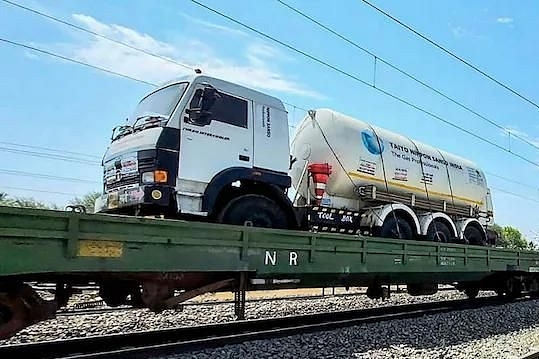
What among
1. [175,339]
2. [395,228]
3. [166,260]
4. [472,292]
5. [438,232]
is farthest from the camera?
[472,292]

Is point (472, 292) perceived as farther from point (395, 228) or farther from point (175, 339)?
point (175, 339)

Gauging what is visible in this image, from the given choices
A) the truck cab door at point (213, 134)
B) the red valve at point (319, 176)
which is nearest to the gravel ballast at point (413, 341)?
the truck cab door at point (213, 134)

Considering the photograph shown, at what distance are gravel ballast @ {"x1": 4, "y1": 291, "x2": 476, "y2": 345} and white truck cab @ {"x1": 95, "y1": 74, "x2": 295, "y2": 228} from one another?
2.16 meters

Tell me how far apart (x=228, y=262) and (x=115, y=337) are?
2142 mm

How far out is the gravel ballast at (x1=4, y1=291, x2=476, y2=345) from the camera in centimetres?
816

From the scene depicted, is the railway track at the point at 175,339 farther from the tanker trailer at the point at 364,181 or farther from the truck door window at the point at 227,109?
the truck door window at the point at 227,109

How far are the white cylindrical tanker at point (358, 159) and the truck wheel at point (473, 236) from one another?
146cm

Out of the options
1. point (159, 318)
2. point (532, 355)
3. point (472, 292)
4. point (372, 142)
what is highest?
point (372, 142)

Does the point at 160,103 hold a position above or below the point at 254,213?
above

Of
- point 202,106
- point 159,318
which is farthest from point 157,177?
point 159,318

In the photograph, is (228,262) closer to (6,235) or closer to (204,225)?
(204,225)

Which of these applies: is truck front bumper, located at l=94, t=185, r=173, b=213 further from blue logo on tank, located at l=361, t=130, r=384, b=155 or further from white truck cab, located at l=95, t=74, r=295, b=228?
blue logo on tank, located at l=361, t=130, r=384, b=155

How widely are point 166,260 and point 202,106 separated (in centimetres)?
280

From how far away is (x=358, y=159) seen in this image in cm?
1117
